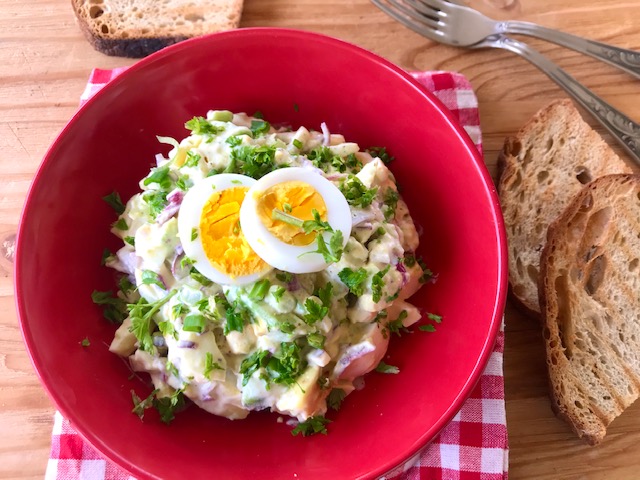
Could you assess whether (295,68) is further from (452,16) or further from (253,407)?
(253,407)

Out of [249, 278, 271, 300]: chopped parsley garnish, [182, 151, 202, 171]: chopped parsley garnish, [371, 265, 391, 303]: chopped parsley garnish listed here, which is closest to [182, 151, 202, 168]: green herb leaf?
[182, 151, 202, 171]: chopped parsley garnish

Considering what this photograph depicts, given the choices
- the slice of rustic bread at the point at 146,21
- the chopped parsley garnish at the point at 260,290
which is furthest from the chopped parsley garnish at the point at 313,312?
the slice of rustic bread at the point at 146,21

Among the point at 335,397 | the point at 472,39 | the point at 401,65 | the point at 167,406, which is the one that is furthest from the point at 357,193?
the point at 472,39

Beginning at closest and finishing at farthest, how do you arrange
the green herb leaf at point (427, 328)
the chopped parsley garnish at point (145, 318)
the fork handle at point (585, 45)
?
1. the chopped parsley garnish at point (145, 318)
2. the green herb leaf at point (427, 328)
3. the fork handle at point (585, 45)

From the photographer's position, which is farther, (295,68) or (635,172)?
(635,172)

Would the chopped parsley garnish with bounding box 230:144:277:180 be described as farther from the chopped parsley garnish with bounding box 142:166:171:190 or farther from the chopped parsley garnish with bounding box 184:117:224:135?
the chopped parsley garnish with bounding box 142:166:171:190

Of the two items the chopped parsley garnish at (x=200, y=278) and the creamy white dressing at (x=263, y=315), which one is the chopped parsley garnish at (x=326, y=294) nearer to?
the creamy white dressing at (x=263, y=315)

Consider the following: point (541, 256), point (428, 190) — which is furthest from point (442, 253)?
point (541, 256)
